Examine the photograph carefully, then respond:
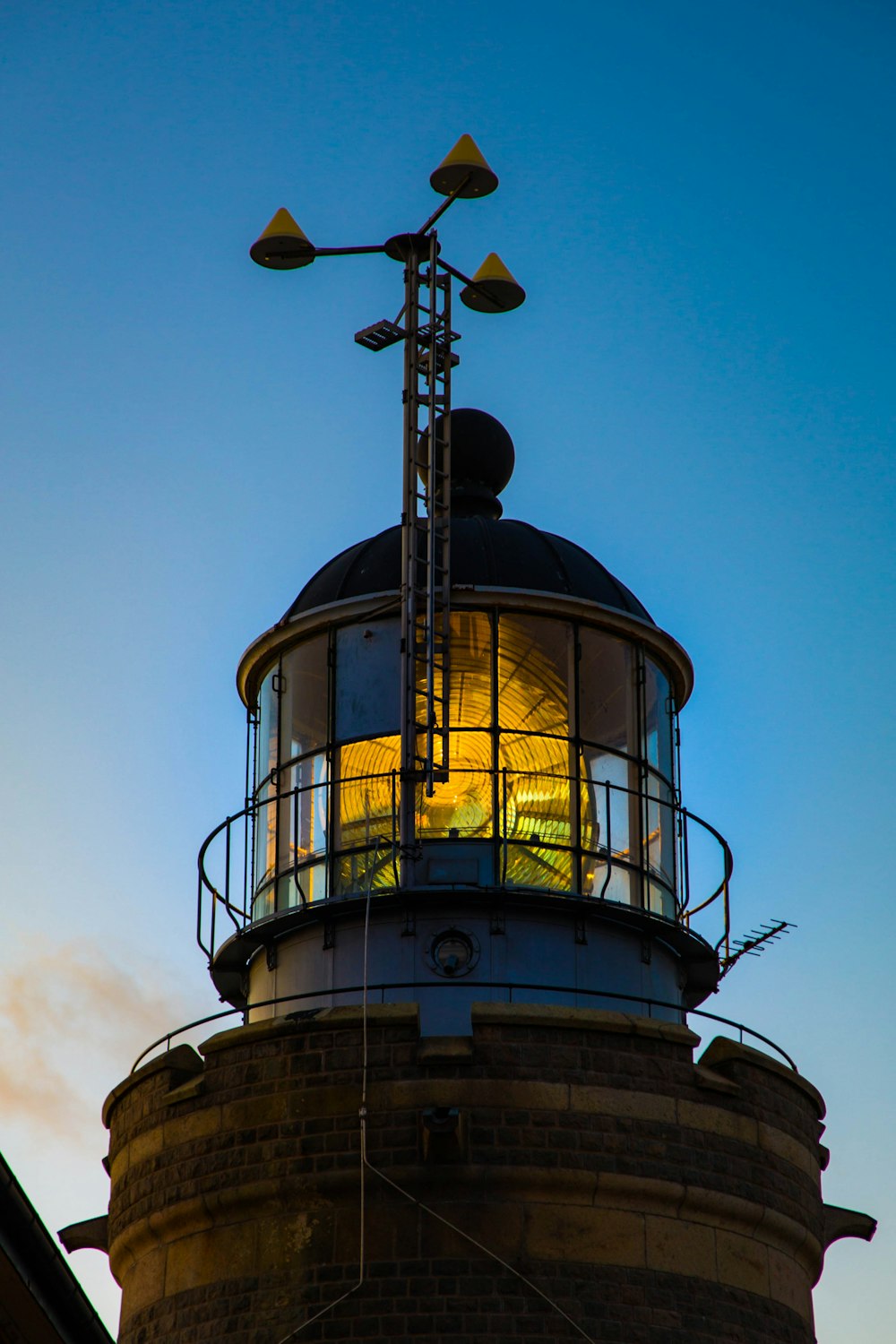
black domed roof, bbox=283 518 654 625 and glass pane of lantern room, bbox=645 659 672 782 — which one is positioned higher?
black domed roof, bbox=283 518 654 625

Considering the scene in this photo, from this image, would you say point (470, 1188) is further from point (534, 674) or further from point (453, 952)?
point (534, 674)

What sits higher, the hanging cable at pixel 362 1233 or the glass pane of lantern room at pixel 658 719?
the glass pane of lantern room at pixel 658 719

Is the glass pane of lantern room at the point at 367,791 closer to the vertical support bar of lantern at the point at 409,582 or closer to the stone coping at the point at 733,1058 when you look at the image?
the vertical support bar of lantern at the point at 409,582

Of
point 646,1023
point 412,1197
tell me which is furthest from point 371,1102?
point 646,1023

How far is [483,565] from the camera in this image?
20.0m

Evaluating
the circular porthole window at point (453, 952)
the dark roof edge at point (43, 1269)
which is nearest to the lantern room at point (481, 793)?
the circular porthole window at point (453, 952)

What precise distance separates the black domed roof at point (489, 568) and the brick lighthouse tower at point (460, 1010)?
0.13ft

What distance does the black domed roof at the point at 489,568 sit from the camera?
19.9m

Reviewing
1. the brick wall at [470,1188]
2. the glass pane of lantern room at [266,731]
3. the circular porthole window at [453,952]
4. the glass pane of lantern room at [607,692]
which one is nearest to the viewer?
the brick wall at [470,1188]

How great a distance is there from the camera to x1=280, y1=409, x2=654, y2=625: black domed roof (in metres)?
19.9

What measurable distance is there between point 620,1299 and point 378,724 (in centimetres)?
502

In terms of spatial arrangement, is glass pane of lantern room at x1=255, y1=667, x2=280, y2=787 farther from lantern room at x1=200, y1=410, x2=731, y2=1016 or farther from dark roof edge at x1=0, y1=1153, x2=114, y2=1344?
dark roof edge at x1=0, y1=1153, x2=114, y2=1344

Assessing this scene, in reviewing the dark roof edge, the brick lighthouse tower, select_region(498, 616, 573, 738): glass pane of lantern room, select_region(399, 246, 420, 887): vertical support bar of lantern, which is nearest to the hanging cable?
the brick lighthouse tower

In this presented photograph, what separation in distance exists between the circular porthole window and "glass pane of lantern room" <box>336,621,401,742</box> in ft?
6.01
